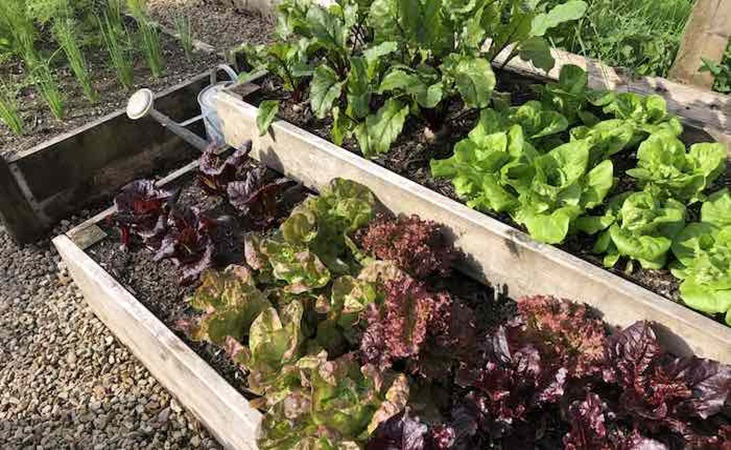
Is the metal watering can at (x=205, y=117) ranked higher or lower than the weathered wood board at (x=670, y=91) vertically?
lower

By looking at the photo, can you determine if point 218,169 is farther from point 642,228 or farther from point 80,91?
point 642,228

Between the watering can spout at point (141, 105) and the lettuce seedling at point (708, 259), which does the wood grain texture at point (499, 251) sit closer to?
the lettuce seedling at point (708, 259)

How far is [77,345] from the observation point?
288cm

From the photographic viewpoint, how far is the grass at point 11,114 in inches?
133

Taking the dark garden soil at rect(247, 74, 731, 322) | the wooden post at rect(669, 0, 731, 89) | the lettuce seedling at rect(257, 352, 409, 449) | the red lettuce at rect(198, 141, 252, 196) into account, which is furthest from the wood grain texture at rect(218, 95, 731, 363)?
the wooden post at rect(669, 0, 731, 89)

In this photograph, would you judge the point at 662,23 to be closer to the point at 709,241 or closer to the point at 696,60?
the point at 696,60

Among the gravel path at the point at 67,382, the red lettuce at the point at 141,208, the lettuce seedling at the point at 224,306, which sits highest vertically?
the red lettuce at the point at 141,208

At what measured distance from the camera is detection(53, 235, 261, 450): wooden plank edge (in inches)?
81.7

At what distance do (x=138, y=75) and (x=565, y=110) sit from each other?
288 cm

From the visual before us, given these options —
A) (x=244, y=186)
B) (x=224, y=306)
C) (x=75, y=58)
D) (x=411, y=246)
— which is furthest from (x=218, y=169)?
(x=75, y=58)

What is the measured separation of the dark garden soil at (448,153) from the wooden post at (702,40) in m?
0.59

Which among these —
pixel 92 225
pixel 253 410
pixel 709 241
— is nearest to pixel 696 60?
pixel 709 241

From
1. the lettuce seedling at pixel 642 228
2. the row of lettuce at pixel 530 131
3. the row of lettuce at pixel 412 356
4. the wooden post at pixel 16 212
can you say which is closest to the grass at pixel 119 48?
the wooden post at pixel 16 212

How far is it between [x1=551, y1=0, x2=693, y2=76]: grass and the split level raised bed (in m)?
1.37
